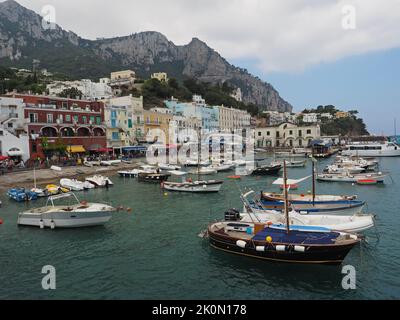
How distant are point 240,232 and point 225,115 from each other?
402 ft

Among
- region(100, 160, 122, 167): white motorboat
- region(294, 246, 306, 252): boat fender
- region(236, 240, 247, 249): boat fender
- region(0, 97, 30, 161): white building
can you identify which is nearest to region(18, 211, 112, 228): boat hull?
region(236, 240, 247, 249): boat fender

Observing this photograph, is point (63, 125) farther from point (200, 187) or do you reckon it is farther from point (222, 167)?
point (200, 187)

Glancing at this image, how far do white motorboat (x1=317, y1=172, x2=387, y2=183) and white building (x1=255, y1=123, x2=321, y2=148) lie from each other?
77207 mm

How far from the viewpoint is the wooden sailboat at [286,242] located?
62.4 feet

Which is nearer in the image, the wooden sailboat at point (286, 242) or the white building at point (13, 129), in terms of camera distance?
the wooden sailboat at point (286, 242)

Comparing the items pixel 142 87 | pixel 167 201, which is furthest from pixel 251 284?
pixel 142 87

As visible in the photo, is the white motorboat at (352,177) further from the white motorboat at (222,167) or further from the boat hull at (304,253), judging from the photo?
the boat hull at (304,253)

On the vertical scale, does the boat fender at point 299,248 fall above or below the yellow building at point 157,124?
below

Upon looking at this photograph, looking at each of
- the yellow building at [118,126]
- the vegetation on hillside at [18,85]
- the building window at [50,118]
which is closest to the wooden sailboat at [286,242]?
the building window at [50,118]

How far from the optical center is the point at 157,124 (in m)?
99.3

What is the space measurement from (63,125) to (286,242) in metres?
59.7

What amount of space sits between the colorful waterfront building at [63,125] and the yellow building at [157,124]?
59.7 feet

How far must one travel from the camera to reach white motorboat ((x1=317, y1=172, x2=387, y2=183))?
4947 centimetres

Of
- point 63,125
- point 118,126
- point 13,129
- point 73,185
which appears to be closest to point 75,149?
point 63,125
